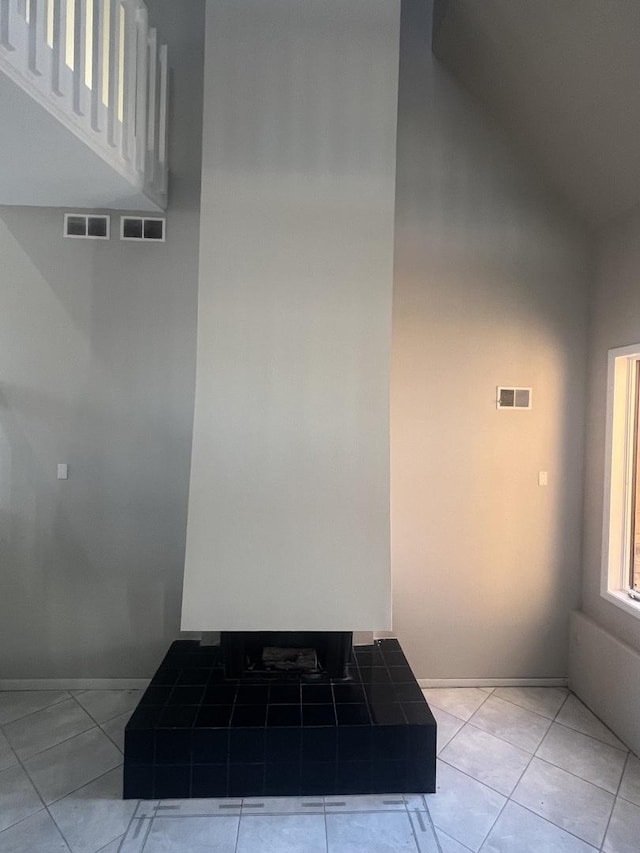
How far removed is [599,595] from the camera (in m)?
3.31

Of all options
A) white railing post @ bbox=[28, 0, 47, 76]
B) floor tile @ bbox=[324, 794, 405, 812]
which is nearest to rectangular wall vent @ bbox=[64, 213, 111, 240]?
white railing post @ bbox=[28, 0, 47, 76]

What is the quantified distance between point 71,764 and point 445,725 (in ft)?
6.20

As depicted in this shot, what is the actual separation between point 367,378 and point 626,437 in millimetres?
1595

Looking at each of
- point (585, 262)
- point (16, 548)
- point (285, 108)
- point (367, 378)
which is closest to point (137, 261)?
point (285, 108)

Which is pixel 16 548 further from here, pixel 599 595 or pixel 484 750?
pixel 599 595

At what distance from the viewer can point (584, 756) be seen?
2.79 meters

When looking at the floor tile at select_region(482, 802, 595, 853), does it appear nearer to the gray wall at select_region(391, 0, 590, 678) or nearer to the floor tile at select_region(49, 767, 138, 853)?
the gray wall at select_region(391, 0, 590, 678)

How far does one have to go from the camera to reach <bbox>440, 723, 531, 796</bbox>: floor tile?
103 inches

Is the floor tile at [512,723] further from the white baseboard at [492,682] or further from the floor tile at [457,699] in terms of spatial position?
the white baseboard at [492,682]

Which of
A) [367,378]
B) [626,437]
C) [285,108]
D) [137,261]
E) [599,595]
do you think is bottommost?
[599,595]

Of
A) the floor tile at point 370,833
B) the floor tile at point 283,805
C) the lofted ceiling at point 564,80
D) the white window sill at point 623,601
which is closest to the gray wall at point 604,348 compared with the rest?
the white window sill at point 623,601

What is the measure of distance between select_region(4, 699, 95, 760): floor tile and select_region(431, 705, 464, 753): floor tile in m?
1.83

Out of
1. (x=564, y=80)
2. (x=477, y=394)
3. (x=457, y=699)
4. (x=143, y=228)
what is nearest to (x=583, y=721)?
(x=457, y=699)

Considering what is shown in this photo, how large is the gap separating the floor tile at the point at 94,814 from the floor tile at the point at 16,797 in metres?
0.10
